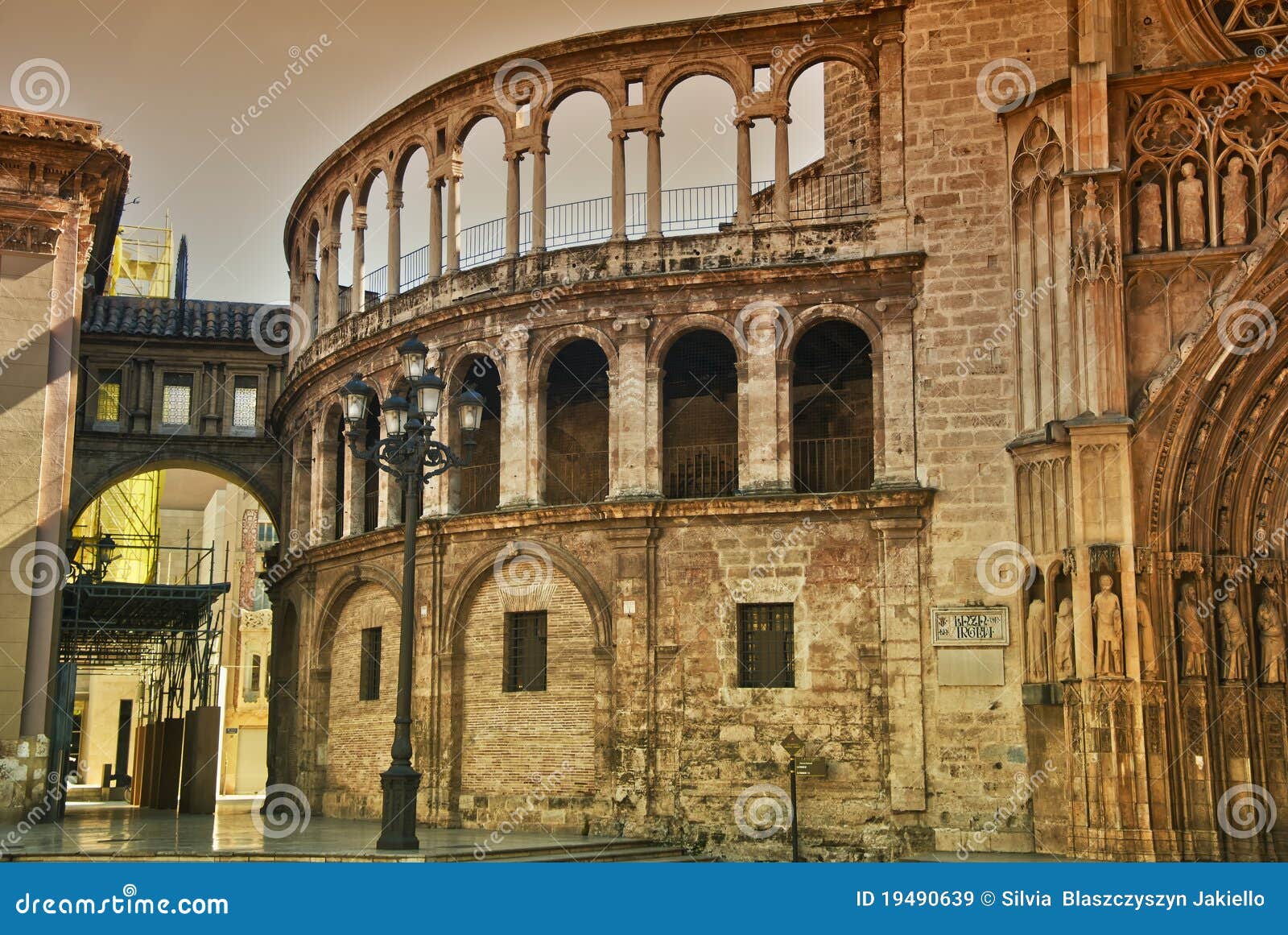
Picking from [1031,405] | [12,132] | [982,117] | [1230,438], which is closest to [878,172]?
[982,117]

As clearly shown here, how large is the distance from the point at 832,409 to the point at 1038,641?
636cm

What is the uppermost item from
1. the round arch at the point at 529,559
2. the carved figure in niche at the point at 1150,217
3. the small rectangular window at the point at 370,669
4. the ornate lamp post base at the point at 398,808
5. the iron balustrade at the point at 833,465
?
the carved figure in niche at the point at 1150,217

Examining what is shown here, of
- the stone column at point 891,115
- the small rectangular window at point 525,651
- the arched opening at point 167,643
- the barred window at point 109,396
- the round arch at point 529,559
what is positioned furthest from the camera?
the barred window at point 109,396

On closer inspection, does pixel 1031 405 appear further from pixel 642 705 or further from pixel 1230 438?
pixel 642 705

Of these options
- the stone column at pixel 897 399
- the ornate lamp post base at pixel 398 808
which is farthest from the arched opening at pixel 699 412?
the ornate lamp post base at pixel 398 808

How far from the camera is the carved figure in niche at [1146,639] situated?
75.5ft

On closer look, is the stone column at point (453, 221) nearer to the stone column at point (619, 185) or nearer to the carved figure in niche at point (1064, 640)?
the stone column at point (619, 185)

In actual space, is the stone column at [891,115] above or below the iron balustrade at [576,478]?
above

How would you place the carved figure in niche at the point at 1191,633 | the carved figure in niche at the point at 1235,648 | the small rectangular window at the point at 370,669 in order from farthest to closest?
the small rectangular window at the point at 370,669, the carved figure in niche at the point at 1235,648, the carved figure in niche at the point at 1191,633

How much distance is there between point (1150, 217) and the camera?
80.8ft

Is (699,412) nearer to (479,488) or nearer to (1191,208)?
(479,488)

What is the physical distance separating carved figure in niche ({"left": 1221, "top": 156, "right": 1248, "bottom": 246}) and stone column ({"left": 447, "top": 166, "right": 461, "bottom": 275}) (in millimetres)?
13890

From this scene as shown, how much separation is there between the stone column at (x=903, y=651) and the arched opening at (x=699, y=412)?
389 centimetres

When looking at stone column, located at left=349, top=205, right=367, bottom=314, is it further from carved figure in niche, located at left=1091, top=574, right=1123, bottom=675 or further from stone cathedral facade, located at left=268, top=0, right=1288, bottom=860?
carved figure in niche, located at left=1091, top=574, right=1123, bottom=675
